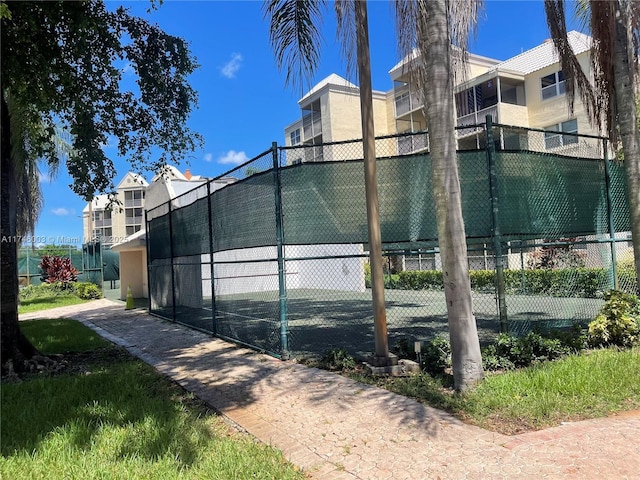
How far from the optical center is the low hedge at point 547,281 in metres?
12.2

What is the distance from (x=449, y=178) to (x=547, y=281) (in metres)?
11.9

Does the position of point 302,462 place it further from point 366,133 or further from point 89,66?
point 89,66

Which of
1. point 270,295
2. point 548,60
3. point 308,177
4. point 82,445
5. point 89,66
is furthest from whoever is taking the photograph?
point 548,60

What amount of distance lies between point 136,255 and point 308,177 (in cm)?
1688

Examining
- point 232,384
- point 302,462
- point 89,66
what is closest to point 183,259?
point 89,66

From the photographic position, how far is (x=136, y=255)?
21.7 metres

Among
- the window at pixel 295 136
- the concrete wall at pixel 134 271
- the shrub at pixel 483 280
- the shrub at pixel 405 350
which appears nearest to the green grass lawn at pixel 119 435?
the shrub at pixel 405 350

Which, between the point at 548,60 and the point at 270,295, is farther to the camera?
the point at 548,60

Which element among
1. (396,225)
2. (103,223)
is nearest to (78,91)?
(396,225)

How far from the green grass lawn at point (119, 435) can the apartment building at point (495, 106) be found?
43.1 ft

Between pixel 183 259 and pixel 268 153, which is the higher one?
pixel 268 153

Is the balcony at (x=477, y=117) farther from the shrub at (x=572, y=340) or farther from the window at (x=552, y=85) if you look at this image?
the shrub at (x=572, y=340)

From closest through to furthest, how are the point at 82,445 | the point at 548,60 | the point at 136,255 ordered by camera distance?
the point at 82,445
the point at 136,255
the point at 548,60

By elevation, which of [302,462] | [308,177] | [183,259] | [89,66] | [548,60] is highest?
[548,60]
